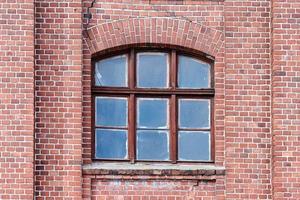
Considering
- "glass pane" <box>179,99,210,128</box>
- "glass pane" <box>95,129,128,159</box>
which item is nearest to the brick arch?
"glass pane" <box>179,99,210,128</box>

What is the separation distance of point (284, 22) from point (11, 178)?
4.46 meters

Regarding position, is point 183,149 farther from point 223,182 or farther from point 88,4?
point 88,4

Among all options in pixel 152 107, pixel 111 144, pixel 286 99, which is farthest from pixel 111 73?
pixel 286 99

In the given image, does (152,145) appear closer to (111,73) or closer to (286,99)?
(111,73)

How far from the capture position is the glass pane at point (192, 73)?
46.5 feet

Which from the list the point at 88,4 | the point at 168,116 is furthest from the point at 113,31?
the point at 168,116

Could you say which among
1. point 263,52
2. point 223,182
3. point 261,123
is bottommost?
point 223,182

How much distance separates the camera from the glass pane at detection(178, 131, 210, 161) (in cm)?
1408

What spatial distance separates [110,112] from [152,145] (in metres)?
0.77

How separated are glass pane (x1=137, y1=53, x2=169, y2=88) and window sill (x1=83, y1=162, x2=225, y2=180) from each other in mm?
1217

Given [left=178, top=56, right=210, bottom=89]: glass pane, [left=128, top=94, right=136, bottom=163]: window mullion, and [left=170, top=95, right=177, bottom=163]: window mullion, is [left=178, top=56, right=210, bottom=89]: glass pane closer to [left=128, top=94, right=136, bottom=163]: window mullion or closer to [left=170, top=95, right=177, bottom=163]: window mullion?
[left=170, top=95, right=177, bottom=163]: window mullion

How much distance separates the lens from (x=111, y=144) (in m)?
14.0

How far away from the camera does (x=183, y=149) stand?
554 inches

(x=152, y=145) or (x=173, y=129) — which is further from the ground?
(x=173, y=129)
